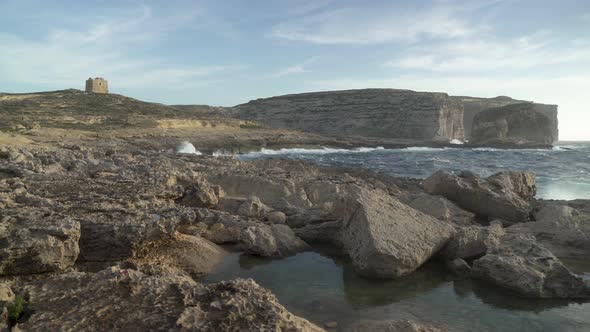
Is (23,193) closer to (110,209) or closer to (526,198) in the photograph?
(110,209)

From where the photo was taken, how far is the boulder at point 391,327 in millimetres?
4387

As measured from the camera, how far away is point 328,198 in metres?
10.8

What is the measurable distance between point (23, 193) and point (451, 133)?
291ft

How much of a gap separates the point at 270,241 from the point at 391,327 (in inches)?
121

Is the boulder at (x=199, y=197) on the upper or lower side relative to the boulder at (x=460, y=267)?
upper

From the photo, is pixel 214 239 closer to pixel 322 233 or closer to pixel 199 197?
pixel 199 197

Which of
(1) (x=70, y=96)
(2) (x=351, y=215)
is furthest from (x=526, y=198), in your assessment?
(1) (x=70, y=96)

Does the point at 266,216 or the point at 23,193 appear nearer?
the point at 23,193

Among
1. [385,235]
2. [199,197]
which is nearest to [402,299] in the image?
[385,235]

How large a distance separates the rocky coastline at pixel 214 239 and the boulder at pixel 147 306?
0.01m

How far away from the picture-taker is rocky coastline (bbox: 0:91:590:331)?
11.5 feet

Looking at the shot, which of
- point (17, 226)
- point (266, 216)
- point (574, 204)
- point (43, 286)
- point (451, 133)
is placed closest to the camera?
point (43, 286)

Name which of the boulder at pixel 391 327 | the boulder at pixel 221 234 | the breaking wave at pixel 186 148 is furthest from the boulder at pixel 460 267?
the breaking wave at pixel 186 148

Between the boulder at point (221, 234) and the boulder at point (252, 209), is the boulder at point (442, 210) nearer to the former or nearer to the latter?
the boulder at point (252, 209)
